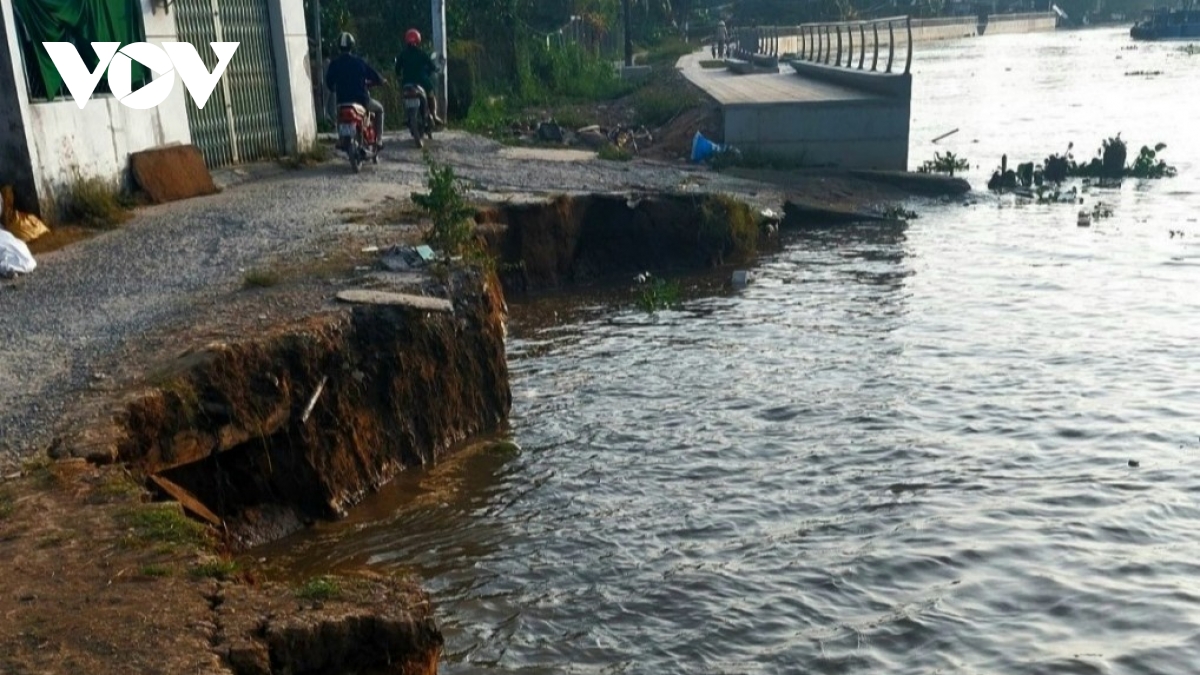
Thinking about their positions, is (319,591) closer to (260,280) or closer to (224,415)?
(224,415)

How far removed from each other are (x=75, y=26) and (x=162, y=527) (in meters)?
8.16

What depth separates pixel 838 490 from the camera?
8.66m

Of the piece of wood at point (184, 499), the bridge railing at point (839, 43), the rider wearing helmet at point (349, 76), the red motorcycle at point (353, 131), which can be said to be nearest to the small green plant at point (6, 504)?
the piece of wood at point (184, 499)

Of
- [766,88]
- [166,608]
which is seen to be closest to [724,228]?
[766,88]

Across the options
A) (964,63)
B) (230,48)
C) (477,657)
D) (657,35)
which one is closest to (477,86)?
(230,48)

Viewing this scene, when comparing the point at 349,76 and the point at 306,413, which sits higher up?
the point at 349,76

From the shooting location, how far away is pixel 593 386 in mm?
11102

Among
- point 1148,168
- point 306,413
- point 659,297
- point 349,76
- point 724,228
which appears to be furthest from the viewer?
point 1148,168

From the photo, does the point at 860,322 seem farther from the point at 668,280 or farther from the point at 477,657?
the point at 477,657

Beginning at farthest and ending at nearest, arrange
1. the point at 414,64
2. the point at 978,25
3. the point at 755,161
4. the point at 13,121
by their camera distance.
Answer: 1. the point at 978,25
2. the point at 755,161
3. the point at 414,64
4. the point at 13,121

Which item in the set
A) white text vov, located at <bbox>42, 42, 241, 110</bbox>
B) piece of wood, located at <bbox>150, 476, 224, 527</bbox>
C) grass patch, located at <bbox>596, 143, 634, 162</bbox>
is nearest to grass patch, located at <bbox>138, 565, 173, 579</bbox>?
piece of wood, located at <bbox>150, 476, 224, 527</bbox>

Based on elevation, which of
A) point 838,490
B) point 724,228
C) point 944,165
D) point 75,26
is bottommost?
point 838,490

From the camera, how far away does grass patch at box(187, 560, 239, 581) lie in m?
5.23

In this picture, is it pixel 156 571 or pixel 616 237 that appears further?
pixel 616 237
